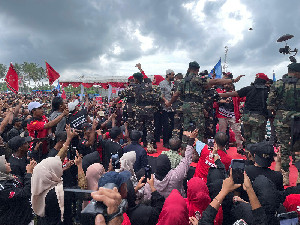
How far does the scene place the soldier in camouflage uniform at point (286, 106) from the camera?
448cm

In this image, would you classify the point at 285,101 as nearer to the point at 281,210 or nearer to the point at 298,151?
the point at 298,151

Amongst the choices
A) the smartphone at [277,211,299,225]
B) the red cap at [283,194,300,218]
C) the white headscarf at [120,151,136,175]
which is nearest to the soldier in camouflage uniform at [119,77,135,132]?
the white headscarf at [120,151,136,175]

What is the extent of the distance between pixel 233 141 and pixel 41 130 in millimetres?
6229

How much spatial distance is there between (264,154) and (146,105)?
4.66 metres

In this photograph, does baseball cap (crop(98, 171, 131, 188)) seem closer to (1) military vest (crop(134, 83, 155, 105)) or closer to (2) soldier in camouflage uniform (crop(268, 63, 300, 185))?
(2) soldier in camouflage uniform (crop(268, 63, 300, 185))

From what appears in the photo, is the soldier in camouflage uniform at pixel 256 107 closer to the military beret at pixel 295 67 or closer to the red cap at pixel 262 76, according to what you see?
the red cap at pixel 262 76

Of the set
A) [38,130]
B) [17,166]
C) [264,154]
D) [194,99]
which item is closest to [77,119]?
[38,130]

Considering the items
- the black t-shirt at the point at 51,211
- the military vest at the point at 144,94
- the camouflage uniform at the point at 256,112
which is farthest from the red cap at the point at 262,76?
the black t-shirt at the point at 51,211

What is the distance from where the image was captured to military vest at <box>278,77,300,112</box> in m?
4.46

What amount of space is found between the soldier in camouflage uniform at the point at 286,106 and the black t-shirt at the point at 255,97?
1.63ft

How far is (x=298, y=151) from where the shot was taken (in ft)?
14.0

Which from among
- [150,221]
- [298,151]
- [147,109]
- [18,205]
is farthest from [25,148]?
[298,151]

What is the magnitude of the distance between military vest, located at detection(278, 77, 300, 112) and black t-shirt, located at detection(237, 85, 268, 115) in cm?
63

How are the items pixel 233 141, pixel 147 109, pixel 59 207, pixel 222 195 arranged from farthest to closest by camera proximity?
pixel 233 141 < pixel 147 109 < pixel 59 207 < pixel 222 195
